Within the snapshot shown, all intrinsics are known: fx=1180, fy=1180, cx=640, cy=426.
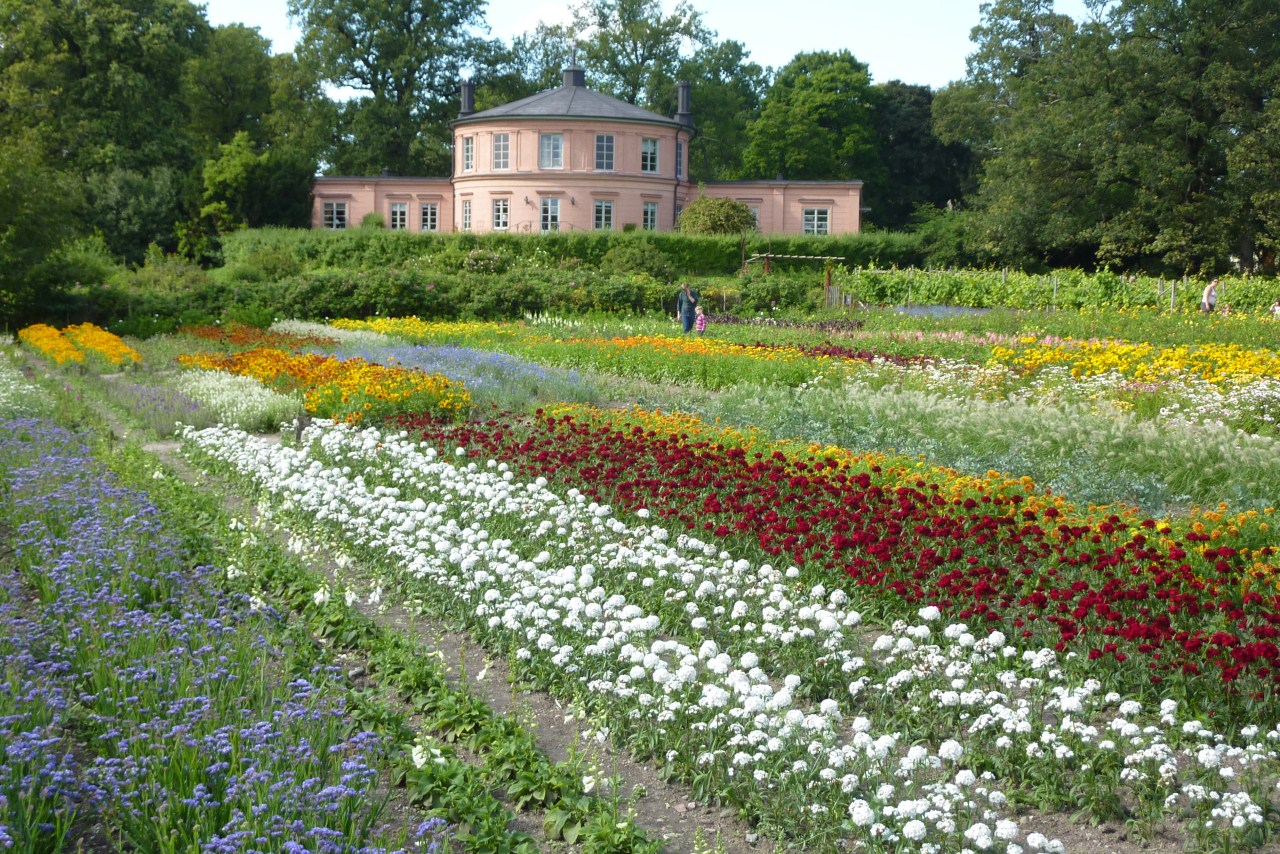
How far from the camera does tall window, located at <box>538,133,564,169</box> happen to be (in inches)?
1903

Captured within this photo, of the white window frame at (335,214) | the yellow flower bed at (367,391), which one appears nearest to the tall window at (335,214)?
the white window frame at (335,214)

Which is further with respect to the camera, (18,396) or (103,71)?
(103,71)

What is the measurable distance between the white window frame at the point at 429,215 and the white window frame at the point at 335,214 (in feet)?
10.6

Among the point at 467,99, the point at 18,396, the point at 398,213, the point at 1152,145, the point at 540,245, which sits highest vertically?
the point at 467,99

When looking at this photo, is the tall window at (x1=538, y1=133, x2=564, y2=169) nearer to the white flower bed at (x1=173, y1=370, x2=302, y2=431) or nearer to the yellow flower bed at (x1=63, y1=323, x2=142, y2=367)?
the yellow flower bed at (x1=63, y1=323, x2=142, y2=367)

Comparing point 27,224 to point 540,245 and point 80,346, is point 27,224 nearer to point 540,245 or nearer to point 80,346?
point 80,346

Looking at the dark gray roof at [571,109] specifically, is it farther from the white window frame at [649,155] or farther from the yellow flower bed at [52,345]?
the yellow flower bed at [52,345]

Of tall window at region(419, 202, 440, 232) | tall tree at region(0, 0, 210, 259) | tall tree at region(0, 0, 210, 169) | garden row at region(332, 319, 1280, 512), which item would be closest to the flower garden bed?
garden row at region(332, 319, 1280, 512)

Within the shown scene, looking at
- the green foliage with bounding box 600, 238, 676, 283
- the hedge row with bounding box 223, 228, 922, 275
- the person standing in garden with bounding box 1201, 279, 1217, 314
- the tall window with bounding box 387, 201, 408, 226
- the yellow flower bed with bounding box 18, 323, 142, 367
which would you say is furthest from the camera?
the tall window with bounding box 387, 201, 408, 226

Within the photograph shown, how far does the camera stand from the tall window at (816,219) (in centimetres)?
5103

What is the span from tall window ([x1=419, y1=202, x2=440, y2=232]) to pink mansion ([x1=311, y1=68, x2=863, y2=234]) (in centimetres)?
93

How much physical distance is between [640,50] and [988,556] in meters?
58.4

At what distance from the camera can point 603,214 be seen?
160 feet

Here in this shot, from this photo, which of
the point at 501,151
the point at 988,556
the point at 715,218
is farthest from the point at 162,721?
the point at 501,151
